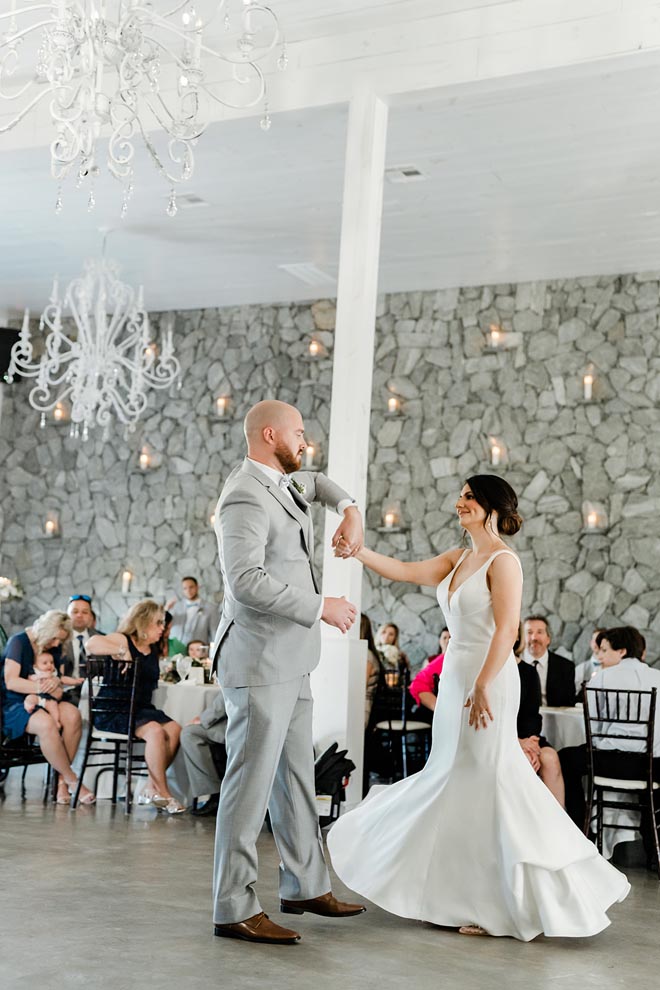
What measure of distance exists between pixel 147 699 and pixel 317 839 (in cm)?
327

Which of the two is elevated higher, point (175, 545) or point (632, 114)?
point (632, 114)

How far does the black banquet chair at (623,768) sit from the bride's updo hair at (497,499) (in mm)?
1773

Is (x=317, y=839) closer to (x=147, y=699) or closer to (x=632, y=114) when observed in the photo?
(x=147, y=699)

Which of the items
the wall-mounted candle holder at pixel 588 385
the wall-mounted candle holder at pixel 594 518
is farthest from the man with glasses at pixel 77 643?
the wall-mounted candle holder at pixel 588 385

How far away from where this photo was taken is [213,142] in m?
7.20

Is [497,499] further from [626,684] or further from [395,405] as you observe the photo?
[395,405]

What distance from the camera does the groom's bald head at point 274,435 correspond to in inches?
139

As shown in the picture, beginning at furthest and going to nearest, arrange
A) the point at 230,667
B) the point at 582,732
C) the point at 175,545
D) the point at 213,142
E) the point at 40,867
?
the point at 175,545 < the point at 213,142 < the point at 582,732 < the point at 40,867 < the point at 230,667

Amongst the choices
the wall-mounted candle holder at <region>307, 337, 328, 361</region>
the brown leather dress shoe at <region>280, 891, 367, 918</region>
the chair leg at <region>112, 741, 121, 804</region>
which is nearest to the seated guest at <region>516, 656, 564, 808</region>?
the brown leather dress shoe at <region>280, 891, 367, 918</region>

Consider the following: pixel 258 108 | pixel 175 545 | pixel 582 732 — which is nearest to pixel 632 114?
pixel 258 108

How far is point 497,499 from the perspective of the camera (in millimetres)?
3982

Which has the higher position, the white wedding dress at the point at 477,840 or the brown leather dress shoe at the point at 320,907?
the white wedding dress at the point at 477,840

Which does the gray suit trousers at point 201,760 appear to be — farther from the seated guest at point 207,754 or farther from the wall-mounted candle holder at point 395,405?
the wall-mounted candle holder at point 395,405

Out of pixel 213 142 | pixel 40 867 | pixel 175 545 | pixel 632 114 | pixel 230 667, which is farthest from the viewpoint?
pixel 175 545
